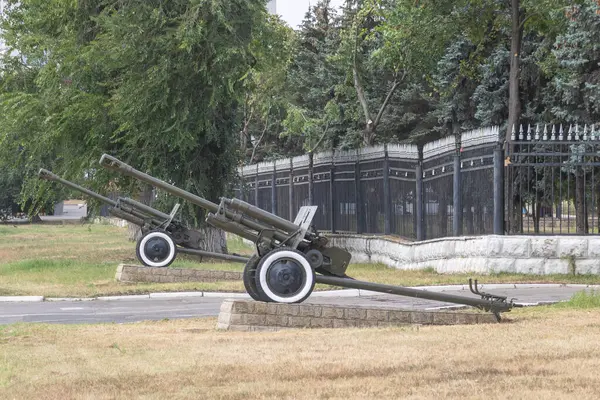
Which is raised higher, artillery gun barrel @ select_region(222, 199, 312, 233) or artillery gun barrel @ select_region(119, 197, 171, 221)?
artillery gun barrel @ select_region(119, 197, 171, 221)

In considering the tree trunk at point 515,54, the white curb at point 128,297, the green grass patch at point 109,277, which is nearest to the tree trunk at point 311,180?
the green grass patch at point 109,277

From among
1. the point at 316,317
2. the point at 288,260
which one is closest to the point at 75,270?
the point at 288,260

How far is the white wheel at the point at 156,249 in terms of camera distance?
21.1 metres

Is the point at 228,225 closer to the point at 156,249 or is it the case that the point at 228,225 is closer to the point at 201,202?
the point at 201,202

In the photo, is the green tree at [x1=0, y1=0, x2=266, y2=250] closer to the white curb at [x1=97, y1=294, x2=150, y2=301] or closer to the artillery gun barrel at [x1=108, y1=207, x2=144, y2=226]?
the artillery gun barrel at [x1=108, y1=207, x2=144, y2=226]

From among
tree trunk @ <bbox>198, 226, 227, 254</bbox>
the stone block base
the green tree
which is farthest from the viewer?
tree trunk @ <bbox>198, 226, 227, 254</bbox>

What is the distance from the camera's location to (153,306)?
17188 mm

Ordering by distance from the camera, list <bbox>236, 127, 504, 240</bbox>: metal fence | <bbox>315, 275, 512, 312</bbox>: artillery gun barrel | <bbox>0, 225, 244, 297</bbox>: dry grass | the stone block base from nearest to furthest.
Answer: the stone block base, <bbox>315, 275, 512, 312</bbox>: artillery gun barrel, <bbox>0, 225, 244, 297</bbox>: dry grass, <bbox>236, 127, 504, 240</bbox>: metal fence

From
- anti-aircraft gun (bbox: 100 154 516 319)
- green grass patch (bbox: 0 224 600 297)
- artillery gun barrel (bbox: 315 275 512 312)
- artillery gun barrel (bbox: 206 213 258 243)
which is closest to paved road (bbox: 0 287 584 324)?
green grass patch (bbox: 0 224 600 297)

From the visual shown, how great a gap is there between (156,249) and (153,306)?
407cm

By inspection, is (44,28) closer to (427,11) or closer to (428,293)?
(427,11)

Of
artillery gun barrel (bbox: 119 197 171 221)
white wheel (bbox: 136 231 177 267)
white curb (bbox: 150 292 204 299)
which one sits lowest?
white curb (bbox: 150 292 204 299)

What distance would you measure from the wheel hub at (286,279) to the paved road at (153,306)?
3186 millimetres

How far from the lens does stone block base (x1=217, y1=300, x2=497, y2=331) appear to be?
1162cm
